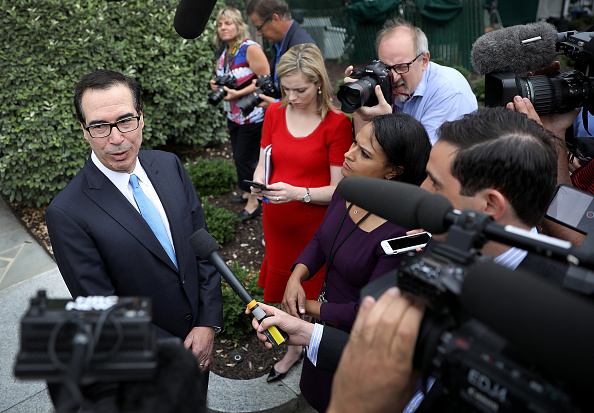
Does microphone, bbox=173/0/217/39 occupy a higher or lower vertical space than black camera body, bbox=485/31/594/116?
higher

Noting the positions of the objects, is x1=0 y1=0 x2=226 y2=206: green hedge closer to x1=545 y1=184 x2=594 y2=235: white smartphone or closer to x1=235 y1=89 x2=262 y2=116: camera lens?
x1=235 y1=89 x2=262 y2=116: camera lens

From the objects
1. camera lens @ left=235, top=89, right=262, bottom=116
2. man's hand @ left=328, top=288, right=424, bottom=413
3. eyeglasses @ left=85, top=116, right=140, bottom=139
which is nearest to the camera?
man's hand @ left=328, top=288, right=424, bottom=413

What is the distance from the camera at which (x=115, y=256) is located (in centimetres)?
232

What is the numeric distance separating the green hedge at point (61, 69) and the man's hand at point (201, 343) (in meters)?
3.94

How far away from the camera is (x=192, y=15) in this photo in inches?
82.5

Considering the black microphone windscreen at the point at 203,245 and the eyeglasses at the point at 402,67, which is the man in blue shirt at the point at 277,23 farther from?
the black microphone windscreen at the point at 203,245

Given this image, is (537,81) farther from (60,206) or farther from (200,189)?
(200,189)

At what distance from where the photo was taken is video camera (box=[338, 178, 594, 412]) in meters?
0.91

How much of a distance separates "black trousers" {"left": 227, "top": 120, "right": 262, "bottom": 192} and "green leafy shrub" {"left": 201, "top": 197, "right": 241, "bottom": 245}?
0.53 m

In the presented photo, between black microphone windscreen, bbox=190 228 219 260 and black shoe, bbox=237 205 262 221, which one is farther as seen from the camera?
black shoe, bbox=237 205 262 221

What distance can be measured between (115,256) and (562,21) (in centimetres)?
1212

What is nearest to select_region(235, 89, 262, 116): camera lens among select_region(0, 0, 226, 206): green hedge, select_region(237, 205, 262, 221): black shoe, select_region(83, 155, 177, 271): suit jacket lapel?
select_region(237, 205, 262, 221): black shoe

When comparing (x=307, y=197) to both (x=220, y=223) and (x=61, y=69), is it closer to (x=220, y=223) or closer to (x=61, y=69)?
(x=220, y=223)

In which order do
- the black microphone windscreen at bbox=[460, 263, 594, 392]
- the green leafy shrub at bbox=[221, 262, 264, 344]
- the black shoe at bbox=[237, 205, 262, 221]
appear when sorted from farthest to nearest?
the black shoe at bbox=[237, 205, 262, 221] < the green leafy shrub at bbox=[221, 262, 264, 344] < the black microphone windscreen at bbox=[460, 263, 594, 392]
